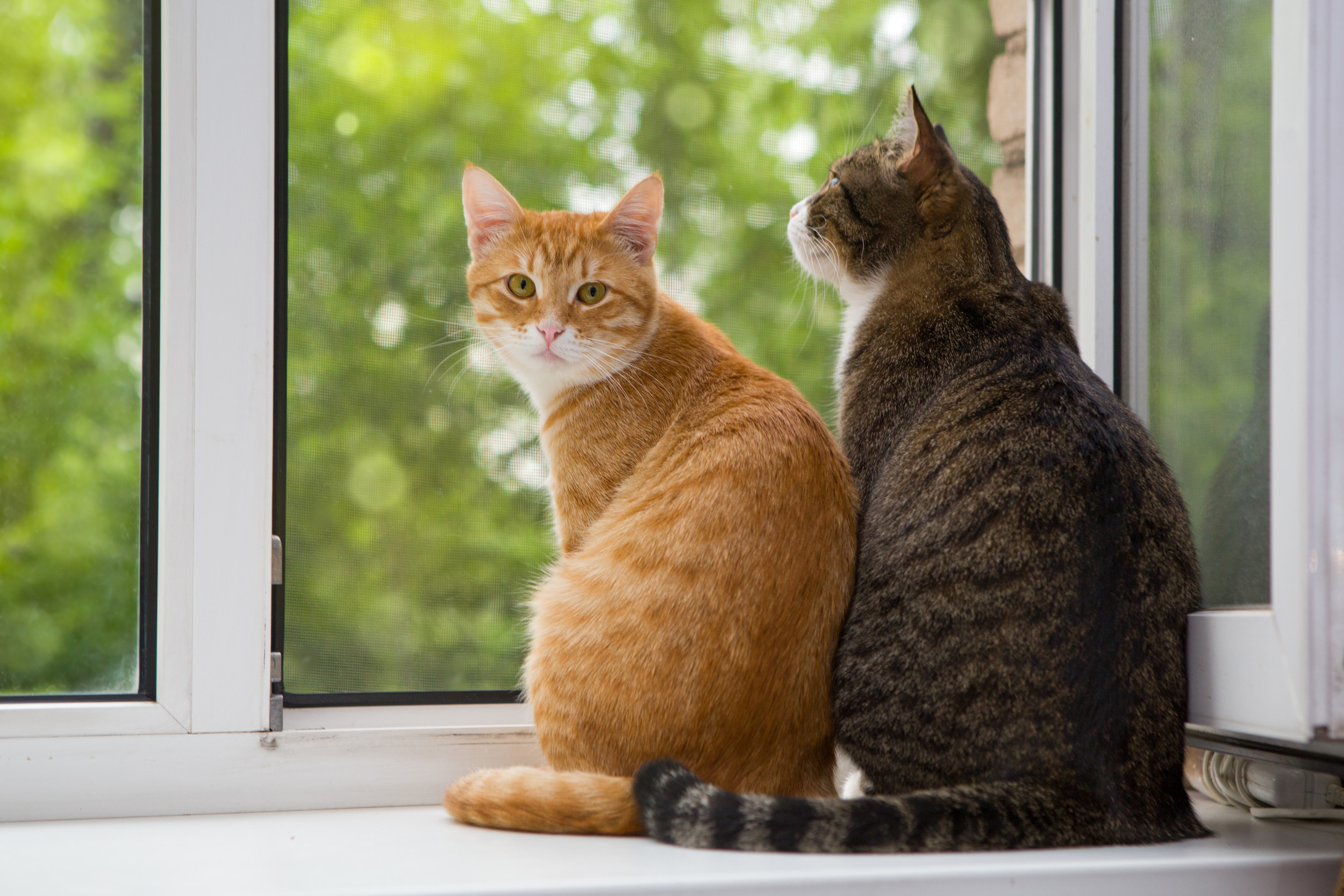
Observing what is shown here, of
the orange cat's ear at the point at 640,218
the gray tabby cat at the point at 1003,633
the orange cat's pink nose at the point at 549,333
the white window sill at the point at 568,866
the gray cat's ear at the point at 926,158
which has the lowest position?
the white window sill at the point at 568,866

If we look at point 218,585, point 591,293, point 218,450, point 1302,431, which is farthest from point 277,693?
point 1302,431

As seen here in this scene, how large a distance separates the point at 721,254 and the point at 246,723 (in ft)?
3.63

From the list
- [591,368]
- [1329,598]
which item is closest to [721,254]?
[591,368]

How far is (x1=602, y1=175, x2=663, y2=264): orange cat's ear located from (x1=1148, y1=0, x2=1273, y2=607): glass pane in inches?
31.7

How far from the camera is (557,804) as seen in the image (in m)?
A: 1.18

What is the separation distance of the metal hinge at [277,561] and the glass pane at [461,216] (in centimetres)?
2

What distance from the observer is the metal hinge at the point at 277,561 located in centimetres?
148

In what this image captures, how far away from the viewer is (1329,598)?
3.49ft

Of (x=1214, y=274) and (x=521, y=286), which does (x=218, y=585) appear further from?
(x=1214, y=274)

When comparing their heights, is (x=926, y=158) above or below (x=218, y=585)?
above

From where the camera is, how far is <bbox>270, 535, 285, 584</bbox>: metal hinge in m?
1.48

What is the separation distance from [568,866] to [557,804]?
15cm

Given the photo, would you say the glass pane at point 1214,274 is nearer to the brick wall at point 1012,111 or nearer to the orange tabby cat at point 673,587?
the brick wall at point 1012,111

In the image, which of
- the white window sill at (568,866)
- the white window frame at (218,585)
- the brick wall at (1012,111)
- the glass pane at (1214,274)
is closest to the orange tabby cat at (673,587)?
the white window sill at (568,866)
